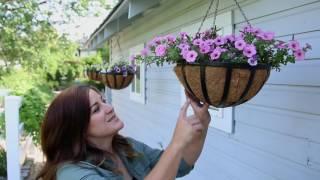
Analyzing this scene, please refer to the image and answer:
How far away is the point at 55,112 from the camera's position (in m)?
1.54

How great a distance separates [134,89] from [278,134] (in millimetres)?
5224

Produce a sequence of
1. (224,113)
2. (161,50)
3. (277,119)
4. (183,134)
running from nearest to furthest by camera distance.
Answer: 1. (183,134)
2. (161,50)
3. (277,119)
4. (224,113)

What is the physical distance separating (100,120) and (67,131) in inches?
4.8

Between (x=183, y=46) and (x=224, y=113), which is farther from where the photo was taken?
(x=224, y=113)

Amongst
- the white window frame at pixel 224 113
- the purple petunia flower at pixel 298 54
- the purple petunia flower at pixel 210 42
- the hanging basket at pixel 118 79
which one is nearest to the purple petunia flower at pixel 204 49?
the purple petunia flower at pixel 210 42

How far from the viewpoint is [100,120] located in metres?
1.57

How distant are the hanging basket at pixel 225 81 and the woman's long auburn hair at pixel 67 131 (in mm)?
400

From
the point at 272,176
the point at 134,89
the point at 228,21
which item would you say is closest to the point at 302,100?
the point at 272,176

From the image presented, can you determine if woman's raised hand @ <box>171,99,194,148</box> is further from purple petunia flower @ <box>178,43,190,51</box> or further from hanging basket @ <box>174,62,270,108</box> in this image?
purple petunia flower @ <box>178,43,190,51</box>

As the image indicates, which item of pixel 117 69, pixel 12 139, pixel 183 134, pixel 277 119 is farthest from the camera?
pixel 117 69

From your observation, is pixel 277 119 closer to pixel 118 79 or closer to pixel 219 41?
pixel 219 41

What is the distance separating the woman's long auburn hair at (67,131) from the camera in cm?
153

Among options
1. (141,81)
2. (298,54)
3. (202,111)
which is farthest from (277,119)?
(141,81)

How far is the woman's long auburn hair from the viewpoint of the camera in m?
1.53
